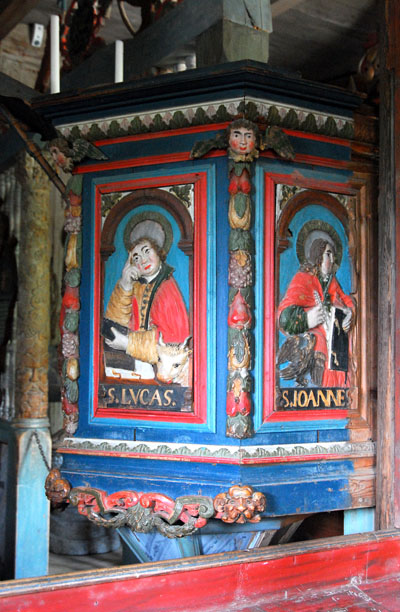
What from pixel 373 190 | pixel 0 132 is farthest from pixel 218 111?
pixel 0 132

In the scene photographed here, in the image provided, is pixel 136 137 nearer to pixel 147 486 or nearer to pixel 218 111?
pixel 218 111

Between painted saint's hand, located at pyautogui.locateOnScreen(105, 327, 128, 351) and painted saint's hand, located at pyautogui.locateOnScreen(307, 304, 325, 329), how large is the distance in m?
0.91

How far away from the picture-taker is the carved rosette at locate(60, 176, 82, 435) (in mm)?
3688

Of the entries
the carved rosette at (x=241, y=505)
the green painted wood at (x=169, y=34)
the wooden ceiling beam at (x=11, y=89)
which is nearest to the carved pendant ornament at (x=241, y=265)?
the carved rosette at (x=241, y=505)

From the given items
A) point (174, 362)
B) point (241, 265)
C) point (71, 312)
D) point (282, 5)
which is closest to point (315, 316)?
point (241, 265)

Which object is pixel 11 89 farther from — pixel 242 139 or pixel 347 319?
pixel 347 319

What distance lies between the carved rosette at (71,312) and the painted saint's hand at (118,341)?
19 cm

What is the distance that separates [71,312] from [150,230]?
23.5 inches

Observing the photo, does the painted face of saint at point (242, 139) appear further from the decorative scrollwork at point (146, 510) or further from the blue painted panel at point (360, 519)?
the blue painted panel at point (360, 519)

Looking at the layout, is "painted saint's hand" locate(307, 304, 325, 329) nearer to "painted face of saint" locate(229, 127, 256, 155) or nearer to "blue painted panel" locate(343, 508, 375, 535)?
"painted face of saint" locate(229, 127, 256, 155)

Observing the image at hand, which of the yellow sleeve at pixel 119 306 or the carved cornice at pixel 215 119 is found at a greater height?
the carved cornice at pixel 215 119

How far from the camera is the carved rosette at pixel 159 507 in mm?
3178

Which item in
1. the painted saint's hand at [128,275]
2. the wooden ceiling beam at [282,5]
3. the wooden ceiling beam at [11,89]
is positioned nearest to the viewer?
the painted saint's hand at [128,275]

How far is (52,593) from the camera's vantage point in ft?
8.14
